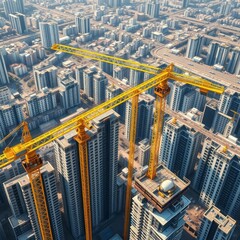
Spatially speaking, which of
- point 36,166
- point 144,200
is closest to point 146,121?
point 144,200

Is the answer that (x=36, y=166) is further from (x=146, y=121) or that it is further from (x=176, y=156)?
(x=146, y=121)

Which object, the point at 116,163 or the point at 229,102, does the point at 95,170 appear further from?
the point at 229,102

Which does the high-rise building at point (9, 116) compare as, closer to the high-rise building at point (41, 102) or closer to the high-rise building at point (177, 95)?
the high-rise building at point (41, 102)

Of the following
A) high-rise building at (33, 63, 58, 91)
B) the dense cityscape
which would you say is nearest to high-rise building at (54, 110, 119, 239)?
the dense cityscape

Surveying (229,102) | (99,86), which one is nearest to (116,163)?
(99,86)

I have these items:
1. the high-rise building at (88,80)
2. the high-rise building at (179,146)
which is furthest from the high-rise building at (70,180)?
the high-rise building at (88,80)

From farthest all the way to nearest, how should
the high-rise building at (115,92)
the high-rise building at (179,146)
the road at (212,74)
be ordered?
the road at (212,74)
the high-rise building at (115,92)
the high-rise building at (179,146)
